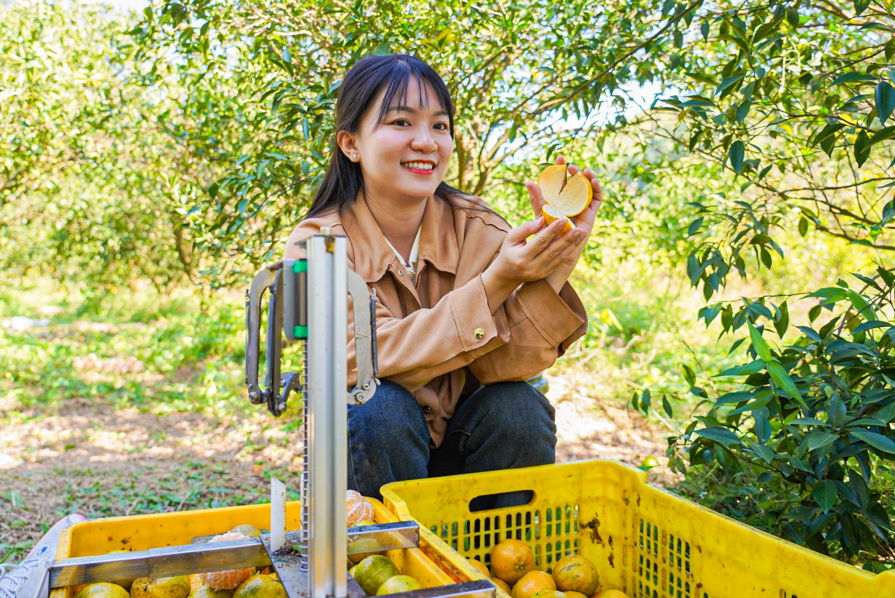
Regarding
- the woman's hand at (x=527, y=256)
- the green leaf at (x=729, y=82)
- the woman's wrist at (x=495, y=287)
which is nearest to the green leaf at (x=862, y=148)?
the green leaf at (x=729, y=82)

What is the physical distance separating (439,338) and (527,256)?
28cm

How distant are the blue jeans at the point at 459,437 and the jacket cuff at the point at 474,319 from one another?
0.23 meters

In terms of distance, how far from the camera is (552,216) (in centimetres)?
165

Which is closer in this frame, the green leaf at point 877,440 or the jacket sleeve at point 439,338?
the green leaf at point 877,440

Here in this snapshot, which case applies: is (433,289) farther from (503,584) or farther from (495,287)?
(503,584)

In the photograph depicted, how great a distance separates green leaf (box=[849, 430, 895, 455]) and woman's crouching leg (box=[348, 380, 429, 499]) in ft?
3.08

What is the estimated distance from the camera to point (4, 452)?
3.84 m

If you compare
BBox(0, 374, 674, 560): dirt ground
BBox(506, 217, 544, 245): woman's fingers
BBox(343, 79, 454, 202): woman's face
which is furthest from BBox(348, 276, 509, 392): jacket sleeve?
BBox(0, 374, 674, 560): dirt ground

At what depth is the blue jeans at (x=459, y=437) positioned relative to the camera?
1.70 meters

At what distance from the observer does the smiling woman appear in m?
1.67

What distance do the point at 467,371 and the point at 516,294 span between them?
0.35 metres

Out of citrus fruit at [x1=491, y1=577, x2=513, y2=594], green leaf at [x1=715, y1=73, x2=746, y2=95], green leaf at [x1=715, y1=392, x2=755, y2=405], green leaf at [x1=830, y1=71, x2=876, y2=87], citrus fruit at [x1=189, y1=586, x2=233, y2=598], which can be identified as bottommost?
citrus fruit at [x1=491, y1=577, x2=513, y2=594]

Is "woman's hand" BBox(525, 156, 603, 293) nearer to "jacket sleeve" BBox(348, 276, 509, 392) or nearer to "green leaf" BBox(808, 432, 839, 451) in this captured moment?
"jacket sleeve" BBox(348, 276, 509, 392)

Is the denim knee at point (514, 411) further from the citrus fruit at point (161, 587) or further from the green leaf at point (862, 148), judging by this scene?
the green leaf at point (862, 148)
